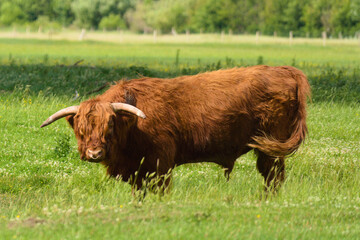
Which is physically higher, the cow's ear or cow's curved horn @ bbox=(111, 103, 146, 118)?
cow's curved horn @ bbox=(111, 103, 146, 118)

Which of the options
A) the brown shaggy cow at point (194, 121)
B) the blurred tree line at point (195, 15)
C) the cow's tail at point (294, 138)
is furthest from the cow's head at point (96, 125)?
the blurred tree line at point (195, 15)

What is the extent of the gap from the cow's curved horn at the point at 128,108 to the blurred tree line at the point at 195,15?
70253 millimetres

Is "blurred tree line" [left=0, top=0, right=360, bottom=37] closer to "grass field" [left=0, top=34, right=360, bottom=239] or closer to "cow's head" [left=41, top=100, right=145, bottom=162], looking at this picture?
"grass field" [left=0, top=34, right=360, bottom=239]

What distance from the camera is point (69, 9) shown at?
12094cm

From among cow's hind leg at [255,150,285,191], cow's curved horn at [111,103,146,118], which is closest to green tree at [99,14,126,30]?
cow's hind leg at [255,150,285,191]

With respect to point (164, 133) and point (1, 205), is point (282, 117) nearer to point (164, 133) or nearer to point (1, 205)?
point (164, 133)

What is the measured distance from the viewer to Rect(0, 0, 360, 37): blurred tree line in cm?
9212

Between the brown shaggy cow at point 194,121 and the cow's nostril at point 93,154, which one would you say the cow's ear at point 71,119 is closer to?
the brown shaggy cow at point 194,121

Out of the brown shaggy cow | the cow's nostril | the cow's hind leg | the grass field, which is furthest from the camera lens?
the cow's hind leg

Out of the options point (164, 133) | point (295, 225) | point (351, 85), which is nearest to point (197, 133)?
point (164, 133)

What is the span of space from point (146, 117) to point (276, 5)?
96415mm

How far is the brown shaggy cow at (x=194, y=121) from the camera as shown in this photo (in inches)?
303

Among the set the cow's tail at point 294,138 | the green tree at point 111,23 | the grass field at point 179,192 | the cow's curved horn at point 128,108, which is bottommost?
the green tree at point 111,23

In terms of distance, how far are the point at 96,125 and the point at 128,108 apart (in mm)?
468
